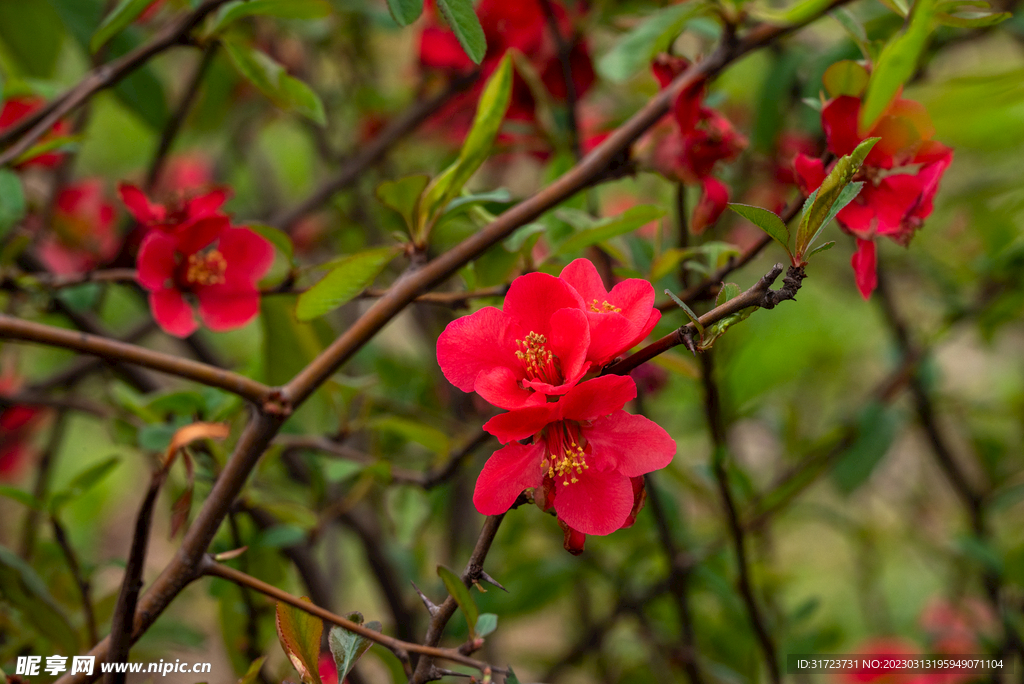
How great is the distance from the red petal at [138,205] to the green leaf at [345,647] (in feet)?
1.26

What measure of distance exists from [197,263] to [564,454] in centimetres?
38

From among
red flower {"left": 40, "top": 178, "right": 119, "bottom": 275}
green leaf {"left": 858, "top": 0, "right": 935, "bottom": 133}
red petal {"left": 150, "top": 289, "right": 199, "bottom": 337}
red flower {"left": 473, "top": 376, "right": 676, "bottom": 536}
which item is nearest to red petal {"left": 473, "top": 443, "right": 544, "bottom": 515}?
red flower {"left": 473, "top": 376, "right": 676, "bottom": 536}

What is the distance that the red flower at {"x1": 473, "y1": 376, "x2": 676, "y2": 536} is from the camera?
1.14 feet

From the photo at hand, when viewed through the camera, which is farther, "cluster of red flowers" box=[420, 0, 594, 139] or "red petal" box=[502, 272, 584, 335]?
"cluster of red flowers" box=[420, 0, 594, 139]

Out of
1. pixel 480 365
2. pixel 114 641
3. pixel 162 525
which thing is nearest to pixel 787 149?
pixel 480 365

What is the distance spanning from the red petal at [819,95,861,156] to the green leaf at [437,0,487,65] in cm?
22

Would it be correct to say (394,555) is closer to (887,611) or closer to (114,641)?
(114,641)

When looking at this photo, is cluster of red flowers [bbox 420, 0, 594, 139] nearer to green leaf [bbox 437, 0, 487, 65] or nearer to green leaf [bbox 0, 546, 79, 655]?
green leaf [bbox 437, 0, 487, 65]

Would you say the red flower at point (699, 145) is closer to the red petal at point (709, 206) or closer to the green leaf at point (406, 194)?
the red petal at point (709, 206)

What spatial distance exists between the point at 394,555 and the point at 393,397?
0.29 m

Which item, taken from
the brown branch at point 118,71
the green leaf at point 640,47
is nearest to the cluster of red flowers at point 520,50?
the green leaf at point 640,47

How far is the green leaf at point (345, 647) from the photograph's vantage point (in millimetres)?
380

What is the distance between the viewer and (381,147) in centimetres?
94

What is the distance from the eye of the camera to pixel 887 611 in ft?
4.76
